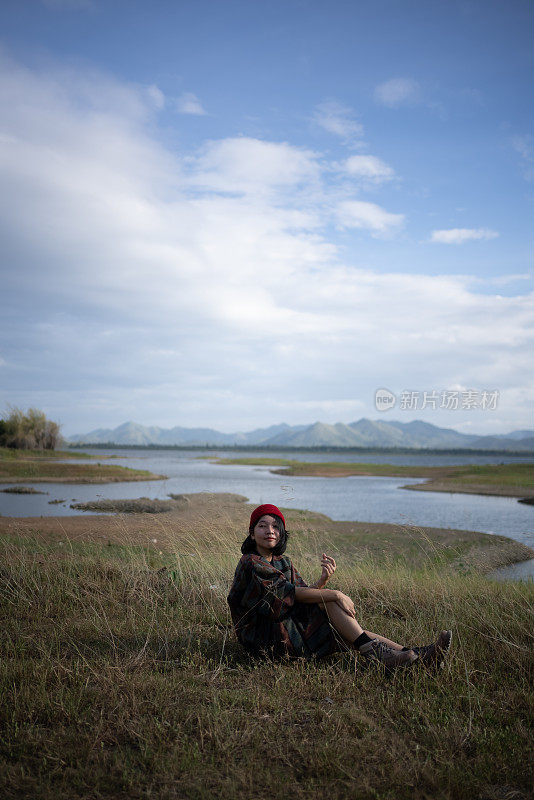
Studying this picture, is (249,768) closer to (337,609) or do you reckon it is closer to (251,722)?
(251,722)

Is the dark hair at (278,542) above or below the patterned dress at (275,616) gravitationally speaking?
above

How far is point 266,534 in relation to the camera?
4289 mm

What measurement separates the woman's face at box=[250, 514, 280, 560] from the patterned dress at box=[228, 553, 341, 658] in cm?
10

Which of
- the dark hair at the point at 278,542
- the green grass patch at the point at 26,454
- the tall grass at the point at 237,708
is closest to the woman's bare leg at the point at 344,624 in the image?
the tall grass at the point at 237,708

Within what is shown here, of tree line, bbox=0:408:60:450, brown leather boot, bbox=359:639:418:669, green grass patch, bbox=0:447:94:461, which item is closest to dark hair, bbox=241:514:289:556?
brown leather boot, bbox=359:639:418:669

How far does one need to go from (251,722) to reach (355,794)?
35.8 inches

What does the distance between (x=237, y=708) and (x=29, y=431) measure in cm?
5976

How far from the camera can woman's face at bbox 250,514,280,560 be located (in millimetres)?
4289

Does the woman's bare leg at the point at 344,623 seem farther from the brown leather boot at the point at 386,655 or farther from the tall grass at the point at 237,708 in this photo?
the tall grass at the point at 237,708

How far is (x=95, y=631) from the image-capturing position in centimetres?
517

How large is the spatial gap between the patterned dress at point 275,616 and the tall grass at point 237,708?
16 cm

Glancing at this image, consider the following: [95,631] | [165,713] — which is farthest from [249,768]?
[95,631]

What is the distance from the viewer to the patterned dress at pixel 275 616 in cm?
414

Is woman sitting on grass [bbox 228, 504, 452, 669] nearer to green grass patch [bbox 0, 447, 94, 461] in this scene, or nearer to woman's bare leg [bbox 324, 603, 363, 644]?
woman's bare leg [bbox 324, 603, 363, 644]
